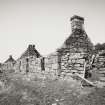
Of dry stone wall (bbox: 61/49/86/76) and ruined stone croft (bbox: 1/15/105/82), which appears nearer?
ruined stone croft (bbox: 1/15/105/82)

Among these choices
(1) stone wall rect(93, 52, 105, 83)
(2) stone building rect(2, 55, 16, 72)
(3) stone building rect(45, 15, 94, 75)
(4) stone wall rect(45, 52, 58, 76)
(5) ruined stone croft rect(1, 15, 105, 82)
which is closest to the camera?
(1) stone wall rect(93, 52, 105, 83)

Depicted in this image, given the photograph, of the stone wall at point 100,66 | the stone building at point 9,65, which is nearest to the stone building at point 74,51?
the stone wall at point 100,66

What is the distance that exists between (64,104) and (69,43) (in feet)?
19.0

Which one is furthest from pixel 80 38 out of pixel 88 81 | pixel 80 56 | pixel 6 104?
pixel 6 104

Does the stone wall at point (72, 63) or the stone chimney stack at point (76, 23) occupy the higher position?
the stone chimney stack at point (76, 23)

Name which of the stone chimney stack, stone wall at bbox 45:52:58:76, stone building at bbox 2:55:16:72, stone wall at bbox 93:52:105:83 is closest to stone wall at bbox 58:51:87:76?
stone wall at bbox 45:52:58:76

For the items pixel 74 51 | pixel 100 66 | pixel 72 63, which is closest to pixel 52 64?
pixel 72 63

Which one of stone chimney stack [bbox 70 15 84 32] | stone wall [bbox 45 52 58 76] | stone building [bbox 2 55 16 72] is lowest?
stone building [bbox 2 55 16 72]

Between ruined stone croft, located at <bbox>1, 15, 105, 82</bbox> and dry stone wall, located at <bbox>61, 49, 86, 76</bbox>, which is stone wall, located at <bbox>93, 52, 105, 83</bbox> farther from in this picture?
dry stone wall, located at <bbox>61, 49, 86, 76</bbox>

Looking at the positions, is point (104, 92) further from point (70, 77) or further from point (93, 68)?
point (70, 77)

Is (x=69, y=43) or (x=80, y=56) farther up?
(x=69, y=43)

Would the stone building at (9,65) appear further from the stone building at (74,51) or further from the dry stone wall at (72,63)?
the dry stone wall at (72,63)

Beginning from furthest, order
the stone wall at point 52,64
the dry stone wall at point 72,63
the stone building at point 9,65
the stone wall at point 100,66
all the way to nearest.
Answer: the stone building at point 9,65, the stone wall at point 52,64, the dry stone wall at point 72,63, the stone wall at point 100,66

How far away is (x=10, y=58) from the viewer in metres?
37.2
